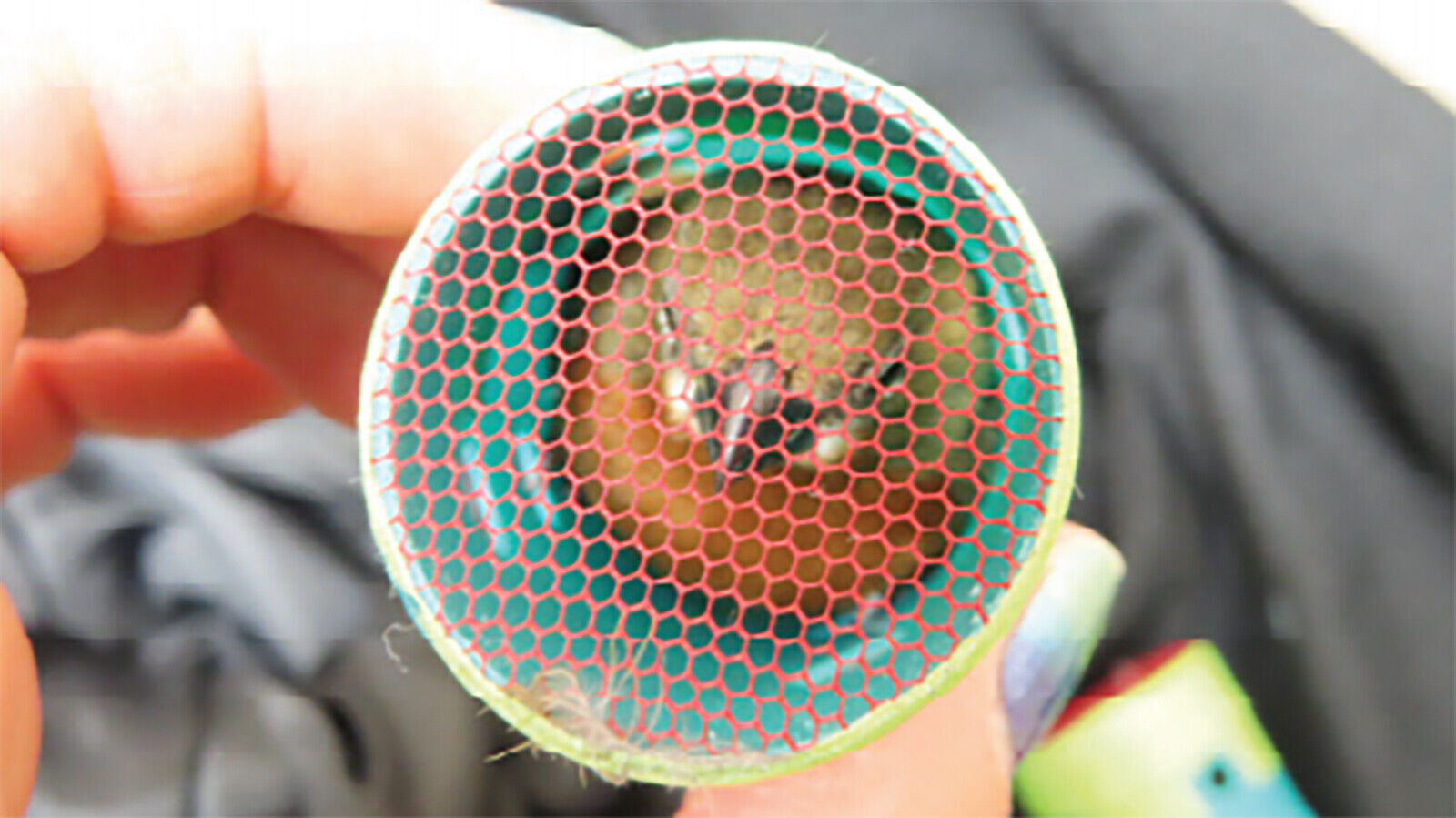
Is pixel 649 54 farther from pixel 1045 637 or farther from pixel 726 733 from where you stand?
pixel 1045 637

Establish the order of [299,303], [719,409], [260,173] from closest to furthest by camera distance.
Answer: [719,409] < [260,173] < [299,303]

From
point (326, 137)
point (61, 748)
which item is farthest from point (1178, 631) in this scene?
point (61, 748)

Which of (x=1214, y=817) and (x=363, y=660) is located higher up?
(x=1214, y=817)

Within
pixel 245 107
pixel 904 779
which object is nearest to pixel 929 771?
pixel 904 779

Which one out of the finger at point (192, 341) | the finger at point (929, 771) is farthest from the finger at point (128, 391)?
the finger at point (929, 771)

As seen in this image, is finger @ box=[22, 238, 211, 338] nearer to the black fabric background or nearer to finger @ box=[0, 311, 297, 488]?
finger @ box=[0, 311, 297, 488]

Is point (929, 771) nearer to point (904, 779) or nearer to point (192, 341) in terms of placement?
point (904, 779)

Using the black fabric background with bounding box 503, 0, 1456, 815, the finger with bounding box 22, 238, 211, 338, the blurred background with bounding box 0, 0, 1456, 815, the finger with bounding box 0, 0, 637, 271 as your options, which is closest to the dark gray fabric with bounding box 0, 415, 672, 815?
the blurred background with bounding box 0, 0, 1456, 815
